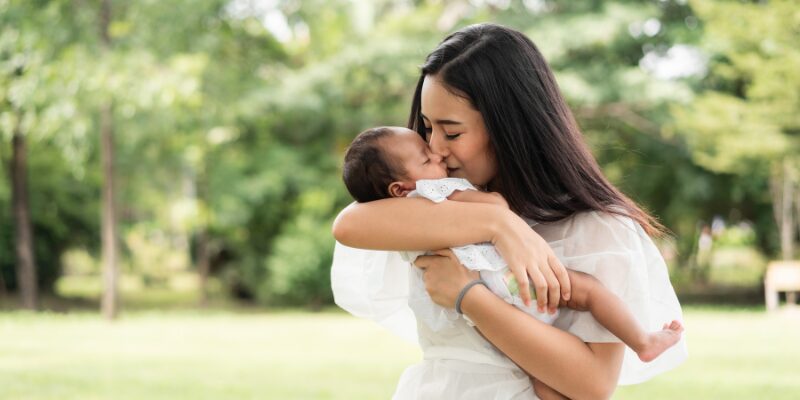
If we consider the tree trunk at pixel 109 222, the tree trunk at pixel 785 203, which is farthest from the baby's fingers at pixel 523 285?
the tree trunk at pixel 785 203

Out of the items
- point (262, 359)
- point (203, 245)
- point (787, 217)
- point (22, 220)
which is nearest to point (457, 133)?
point (262, 359)

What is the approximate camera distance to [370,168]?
2.32 meters

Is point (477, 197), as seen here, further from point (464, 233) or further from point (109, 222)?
point (109, 222)

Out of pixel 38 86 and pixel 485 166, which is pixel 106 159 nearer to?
pixel 38 86

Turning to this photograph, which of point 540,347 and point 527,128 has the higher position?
point 527,128

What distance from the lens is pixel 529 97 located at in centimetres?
213

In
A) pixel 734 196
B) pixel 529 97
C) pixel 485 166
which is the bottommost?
pixel 734 196

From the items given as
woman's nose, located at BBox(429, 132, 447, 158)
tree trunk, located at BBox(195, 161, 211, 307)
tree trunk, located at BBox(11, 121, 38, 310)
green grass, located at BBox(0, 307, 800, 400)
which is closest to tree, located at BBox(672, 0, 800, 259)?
green grass, located at BBox(0, 307, 800, 400)

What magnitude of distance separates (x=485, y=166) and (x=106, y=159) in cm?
1511

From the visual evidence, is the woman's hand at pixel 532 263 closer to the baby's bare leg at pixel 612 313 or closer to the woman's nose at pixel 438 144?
the baby's bare leg at pixel 612 313

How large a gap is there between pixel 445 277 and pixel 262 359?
8767mm

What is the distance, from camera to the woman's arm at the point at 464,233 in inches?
77.2

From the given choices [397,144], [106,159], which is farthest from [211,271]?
[397,144]

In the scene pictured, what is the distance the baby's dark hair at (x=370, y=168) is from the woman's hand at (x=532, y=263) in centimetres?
37
